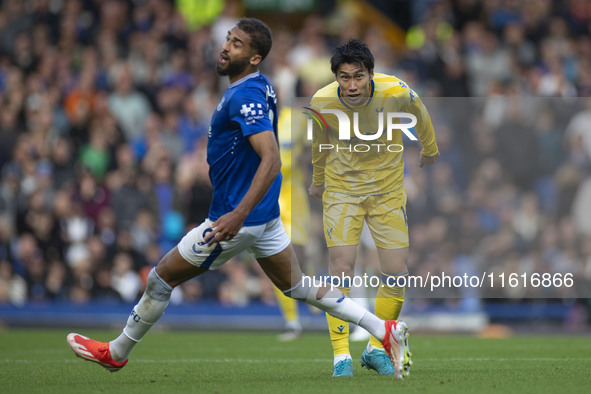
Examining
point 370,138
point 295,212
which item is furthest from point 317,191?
point 295,212

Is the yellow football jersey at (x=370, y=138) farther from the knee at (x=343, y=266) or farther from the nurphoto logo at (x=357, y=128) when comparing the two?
the knee at (x=343, y=266)

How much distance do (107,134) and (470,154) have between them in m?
5.93

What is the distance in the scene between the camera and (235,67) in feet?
22.3

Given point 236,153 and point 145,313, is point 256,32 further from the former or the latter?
point 145,313

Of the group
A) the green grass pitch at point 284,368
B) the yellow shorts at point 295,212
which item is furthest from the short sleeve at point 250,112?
the yellow shorts at point 295,212

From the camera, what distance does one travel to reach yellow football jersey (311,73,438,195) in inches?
303

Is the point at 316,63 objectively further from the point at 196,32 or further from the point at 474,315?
the point at 474,315

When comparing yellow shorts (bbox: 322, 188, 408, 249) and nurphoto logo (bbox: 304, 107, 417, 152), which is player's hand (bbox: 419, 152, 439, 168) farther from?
yellow shorts (bbox: 322, 188, 408, 249)

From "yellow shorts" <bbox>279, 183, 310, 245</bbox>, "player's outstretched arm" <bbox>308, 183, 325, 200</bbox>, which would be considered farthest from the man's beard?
"yellow shorts" <bbox>279, 183, 310, 245</bbox>

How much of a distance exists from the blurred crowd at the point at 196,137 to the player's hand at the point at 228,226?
228 inches

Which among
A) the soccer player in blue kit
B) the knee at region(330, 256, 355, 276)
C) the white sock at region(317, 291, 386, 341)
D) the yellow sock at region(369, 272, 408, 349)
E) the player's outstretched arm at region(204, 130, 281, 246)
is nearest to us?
the player's outstretched arm at region(204, 130, 281, 246)

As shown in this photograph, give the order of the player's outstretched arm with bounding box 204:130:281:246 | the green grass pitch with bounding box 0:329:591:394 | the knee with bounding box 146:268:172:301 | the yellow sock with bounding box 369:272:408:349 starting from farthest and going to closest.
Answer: the yellow sock with bounding box 369:272:408:349
the knee with bounding box 146:268:172:301
the green grass pitch with bounding box 0:329:591:394
the player's outstretched arm with bounding box 204:130:281:246

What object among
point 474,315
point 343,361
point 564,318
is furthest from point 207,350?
point 564,318

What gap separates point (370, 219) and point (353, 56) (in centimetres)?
130
